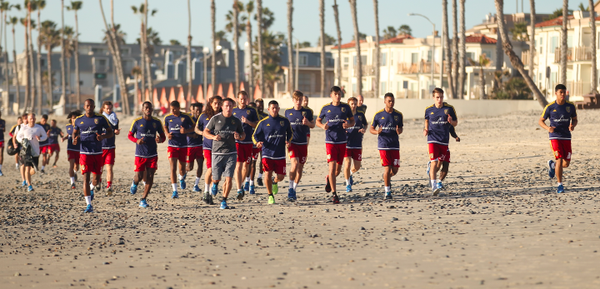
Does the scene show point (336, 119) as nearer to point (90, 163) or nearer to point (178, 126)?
point (178, 126)

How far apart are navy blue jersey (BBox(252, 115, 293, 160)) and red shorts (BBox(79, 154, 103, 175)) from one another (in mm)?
2827

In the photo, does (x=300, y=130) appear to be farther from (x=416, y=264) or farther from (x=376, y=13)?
(x=376, y=13)

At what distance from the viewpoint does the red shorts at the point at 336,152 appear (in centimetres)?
1332

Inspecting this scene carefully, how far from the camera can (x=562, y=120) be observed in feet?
43.7

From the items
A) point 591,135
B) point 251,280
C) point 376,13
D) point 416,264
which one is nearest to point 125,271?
point 251,280

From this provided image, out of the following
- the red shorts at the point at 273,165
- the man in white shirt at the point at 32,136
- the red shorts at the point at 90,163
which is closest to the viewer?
the red shorts at the point at 90,163

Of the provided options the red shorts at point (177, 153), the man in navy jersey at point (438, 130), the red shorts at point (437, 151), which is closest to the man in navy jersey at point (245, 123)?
the red shorts at point (177, 153)

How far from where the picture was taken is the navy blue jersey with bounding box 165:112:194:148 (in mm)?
15344

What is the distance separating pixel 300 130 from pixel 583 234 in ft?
19.0

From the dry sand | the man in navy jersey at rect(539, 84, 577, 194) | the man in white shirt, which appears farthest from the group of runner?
the man in white shirt

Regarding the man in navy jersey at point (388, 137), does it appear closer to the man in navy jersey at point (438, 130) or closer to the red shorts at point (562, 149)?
the man in navy jersey at point (438, 130)

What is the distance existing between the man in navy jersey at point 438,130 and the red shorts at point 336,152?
161 centimetres

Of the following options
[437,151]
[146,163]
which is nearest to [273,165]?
[146,163]

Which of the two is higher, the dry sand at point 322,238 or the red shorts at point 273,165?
the red shorts at point 273,165
